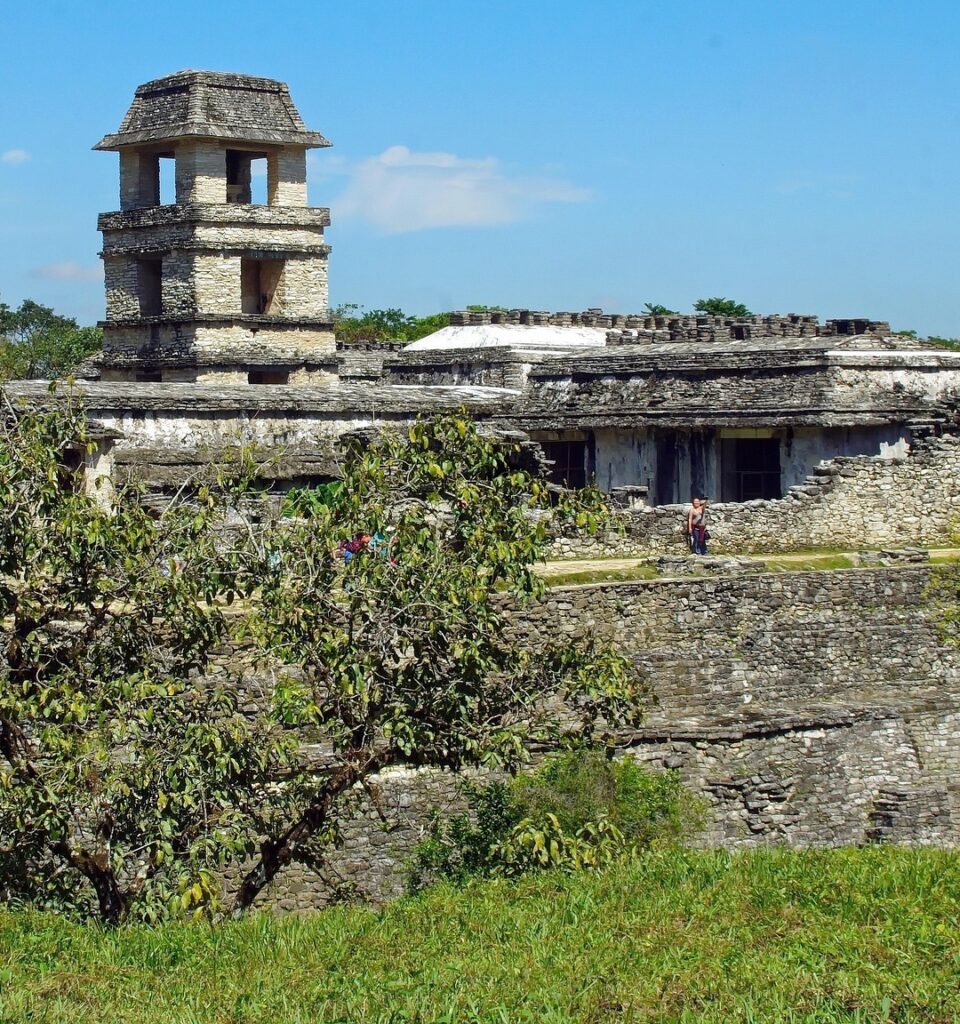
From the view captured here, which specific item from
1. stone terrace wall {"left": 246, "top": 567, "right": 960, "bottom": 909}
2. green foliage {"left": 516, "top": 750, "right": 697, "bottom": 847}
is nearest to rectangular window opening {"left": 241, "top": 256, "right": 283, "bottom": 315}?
stone terrace wall {"left": 246, "top": 567, "right": 960, "bottom": 909}

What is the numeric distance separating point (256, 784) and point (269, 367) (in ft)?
65.9

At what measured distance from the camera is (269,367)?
32.6 metres

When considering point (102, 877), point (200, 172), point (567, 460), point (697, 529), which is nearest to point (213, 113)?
point (200, 172)

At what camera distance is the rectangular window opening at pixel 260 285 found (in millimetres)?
33469

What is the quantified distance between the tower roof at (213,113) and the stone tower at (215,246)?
0.08 ft

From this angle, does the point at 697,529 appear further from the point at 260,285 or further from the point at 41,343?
the point at 41,343

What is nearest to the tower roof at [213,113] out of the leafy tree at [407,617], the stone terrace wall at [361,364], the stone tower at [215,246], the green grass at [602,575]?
the stone tower at [215,246]

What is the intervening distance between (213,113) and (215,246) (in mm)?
2274

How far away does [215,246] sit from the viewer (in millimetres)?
32062

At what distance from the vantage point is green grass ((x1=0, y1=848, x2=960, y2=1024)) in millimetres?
9695

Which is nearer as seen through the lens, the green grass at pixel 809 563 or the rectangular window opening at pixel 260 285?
the green grass at pixel 809 563

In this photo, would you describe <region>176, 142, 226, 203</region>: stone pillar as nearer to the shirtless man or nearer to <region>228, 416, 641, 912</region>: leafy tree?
the shirtless man

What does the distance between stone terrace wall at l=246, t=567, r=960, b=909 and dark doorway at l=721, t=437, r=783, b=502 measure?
5843 millimetres

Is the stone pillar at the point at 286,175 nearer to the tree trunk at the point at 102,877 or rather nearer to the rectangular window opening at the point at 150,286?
the rectangular window opening at the point at 150,286
